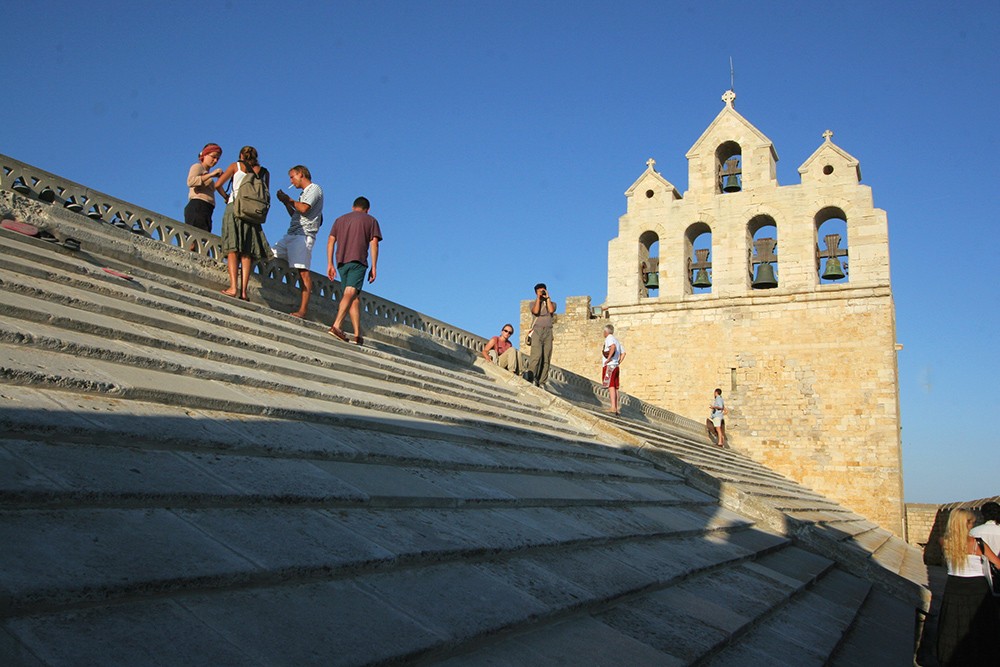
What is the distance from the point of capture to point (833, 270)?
1950cm

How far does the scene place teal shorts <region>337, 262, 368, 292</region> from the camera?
7.82m

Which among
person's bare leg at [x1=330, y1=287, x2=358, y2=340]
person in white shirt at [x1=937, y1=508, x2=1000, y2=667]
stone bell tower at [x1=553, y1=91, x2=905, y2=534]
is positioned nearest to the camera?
person in white shirt at [x1=937, y1=508, x2=1000, y2=667]

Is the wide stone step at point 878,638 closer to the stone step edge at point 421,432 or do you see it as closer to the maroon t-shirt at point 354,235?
the stone step edge at point 421,432

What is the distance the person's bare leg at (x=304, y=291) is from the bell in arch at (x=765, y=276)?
14716 millimetres

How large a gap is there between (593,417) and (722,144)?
1461 centimetres

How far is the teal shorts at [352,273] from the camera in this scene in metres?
7.82

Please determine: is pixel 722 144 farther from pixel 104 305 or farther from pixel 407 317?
pixel 104 305

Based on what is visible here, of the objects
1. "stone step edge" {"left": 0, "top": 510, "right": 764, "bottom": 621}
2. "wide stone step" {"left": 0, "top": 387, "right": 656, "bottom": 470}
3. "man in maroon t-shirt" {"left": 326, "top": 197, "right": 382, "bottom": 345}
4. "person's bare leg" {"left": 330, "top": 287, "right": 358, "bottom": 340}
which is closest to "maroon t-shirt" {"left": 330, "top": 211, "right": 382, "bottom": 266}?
"man in maroon t-shirt" {"left": 326, "top": 197, "right": 382, "bottom": 345}

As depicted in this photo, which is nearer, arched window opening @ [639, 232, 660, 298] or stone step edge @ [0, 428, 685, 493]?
stone step edge @ [0, 428, 685, 493]

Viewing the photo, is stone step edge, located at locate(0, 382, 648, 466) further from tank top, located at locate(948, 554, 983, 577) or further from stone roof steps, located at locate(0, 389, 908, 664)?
tank top, located at locate(948, 554, 983, 577)

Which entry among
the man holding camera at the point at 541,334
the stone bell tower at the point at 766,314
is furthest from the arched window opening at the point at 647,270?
the man holding camera at the point at 541,334

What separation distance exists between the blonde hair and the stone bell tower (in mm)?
12789

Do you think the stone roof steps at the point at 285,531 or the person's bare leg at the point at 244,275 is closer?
the stone roof steps at the point at 285,531

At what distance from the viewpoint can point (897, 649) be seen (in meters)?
4.88
